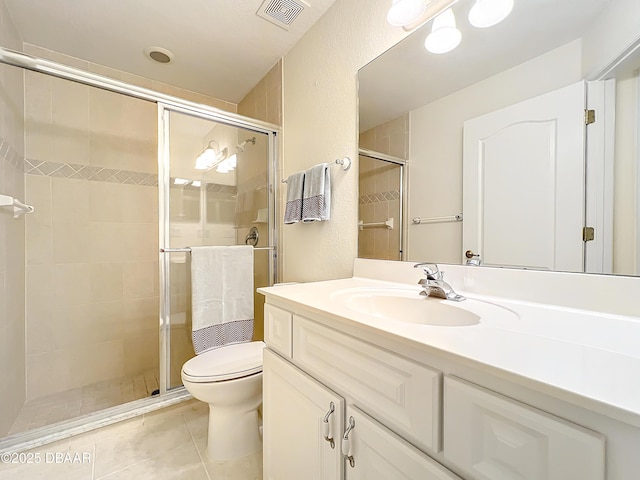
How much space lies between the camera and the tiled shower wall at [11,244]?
4.47 ft

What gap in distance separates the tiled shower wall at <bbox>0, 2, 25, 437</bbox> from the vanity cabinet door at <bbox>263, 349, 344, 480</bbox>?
143 cm

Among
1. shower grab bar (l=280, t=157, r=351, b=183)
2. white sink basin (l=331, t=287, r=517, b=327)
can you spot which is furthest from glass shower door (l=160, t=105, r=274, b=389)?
white sink basin (l=331, t=287, r=517, b=327)

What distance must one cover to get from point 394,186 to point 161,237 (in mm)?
1255

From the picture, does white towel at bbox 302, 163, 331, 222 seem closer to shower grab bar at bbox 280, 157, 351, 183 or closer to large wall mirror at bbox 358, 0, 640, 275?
shower grab bar at bbox 280, 157, 351, 183

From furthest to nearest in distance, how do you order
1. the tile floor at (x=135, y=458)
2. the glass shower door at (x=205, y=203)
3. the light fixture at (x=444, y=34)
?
the glass shower door at (x=205, y=203), the tile floor at (x=135, y=458), the light fixture at (x=444, y=34)

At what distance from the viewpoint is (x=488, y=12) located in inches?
35.5

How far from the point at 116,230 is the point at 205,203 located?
0.86 m

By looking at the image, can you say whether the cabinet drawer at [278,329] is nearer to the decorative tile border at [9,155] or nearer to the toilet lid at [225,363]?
the toilet lid at [225,363]

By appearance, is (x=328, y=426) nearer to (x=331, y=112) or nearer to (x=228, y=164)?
(x=331, y=112)

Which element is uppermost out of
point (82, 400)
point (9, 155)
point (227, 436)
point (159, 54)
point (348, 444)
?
point (159, 54)

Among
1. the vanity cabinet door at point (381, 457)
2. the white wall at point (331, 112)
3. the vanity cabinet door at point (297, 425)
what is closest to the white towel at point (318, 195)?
the white wall at point (331, 112)

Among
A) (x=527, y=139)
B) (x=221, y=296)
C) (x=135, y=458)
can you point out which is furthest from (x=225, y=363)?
(x=527, y=139)

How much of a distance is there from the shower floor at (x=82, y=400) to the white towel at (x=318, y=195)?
5.21ft

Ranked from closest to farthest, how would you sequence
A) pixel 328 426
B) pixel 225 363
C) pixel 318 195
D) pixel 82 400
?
pixel 328 426
pixel 225 363
pixel 318 195
pixel 82 400
